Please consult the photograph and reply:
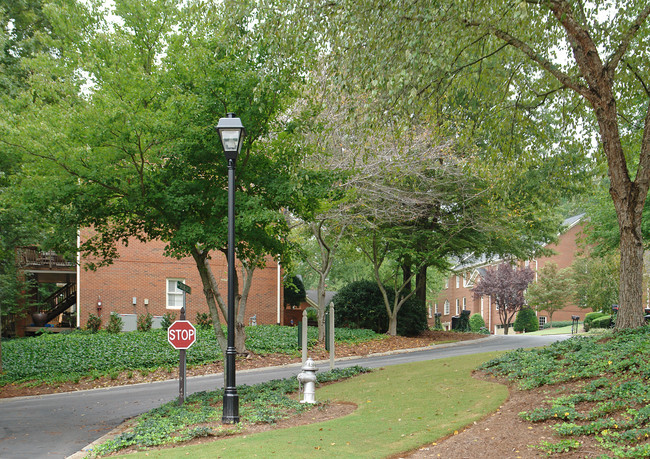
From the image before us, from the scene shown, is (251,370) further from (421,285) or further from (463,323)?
(463,323)

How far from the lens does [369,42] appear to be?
10.4 metres

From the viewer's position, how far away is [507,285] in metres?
44.8

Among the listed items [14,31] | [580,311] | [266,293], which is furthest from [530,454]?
[580,311]

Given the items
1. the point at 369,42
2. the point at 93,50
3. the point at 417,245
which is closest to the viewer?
the point at 369,42

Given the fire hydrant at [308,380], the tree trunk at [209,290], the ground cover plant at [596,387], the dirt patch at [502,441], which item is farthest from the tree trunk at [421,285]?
the dirt patch at [502,441]

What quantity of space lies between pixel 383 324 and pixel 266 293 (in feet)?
21.4

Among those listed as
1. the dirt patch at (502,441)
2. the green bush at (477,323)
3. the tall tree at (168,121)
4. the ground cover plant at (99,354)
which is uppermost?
the tall tree at (168,121)

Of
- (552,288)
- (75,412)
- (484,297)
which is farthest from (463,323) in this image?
(75,412)

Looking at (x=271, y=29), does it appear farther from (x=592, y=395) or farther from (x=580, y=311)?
(x=580, y=311)

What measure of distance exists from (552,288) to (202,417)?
37471 millimetres

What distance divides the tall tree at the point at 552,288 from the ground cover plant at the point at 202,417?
3368cm

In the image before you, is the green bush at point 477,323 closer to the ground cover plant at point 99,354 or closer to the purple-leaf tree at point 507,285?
the purple-leaf tree at point 507,285

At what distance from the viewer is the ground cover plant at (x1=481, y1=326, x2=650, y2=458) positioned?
6355mm

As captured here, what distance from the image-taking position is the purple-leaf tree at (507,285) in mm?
44625
